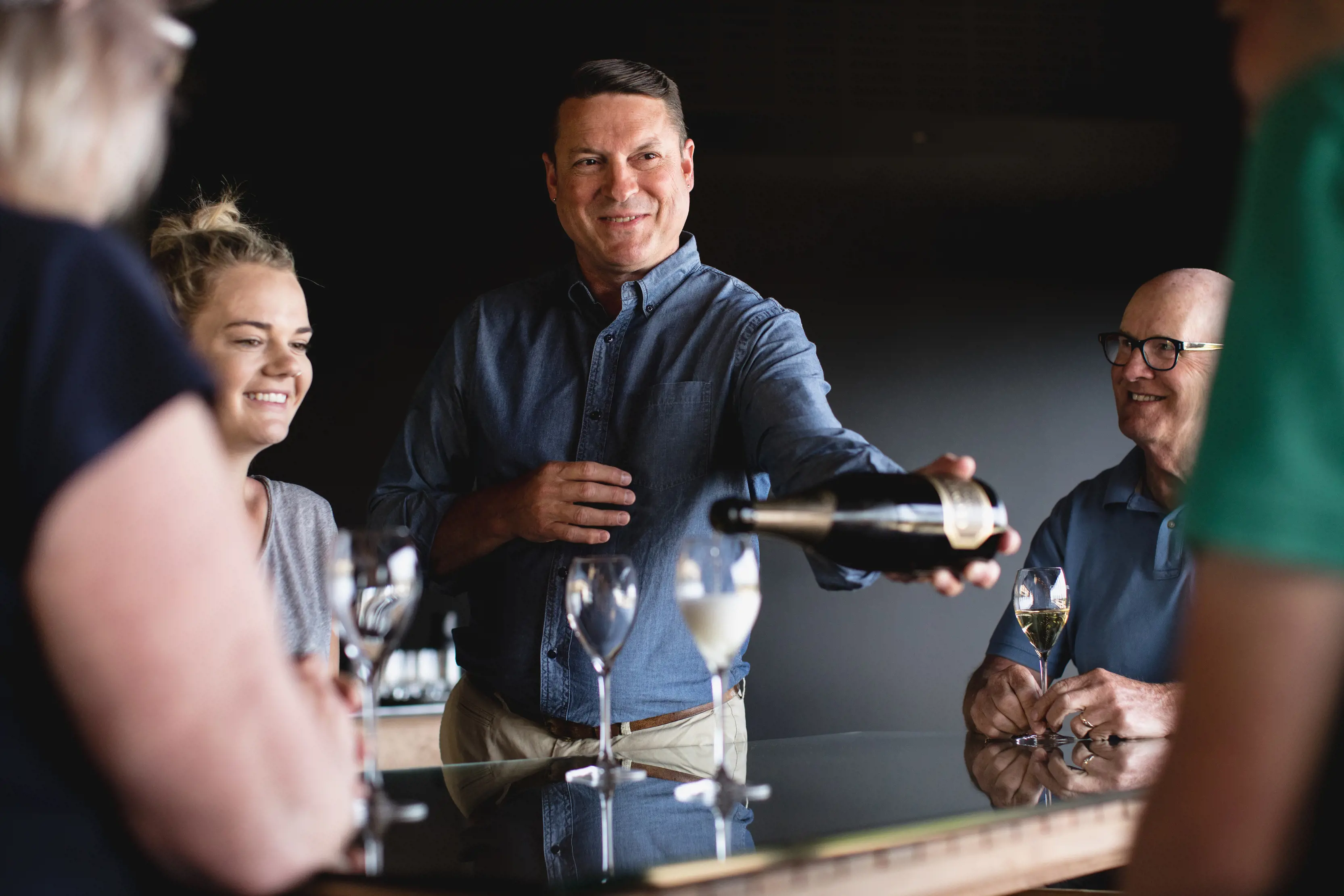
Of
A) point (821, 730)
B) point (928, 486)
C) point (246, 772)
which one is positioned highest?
point (928, 486)

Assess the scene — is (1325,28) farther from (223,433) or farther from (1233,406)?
(223,433)

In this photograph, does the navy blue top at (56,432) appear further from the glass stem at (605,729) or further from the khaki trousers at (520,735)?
the khaki trousers at (520,735)

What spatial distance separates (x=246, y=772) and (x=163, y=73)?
0.45 meters

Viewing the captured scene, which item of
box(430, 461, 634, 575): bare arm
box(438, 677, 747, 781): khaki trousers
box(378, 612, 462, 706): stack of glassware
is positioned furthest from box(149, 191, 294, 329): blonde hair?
box(378, 612, 462, 706): stack of glassware

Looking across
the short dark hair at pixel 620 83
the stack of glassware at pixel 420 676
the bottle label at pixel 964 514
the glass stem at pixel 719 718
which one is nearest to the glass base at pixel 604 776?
the glass stem at pixel 719 718

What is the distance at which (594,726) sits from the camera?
1941mm

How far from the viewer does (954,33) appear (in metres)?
3.89

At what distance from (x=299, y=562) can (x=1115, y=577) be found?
1502mm

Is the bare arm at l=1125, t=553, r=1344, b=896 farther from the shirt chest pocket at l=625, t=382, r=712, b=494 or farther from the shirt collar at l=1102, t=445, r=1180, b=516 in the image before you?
the shirt collar at l=1102, t=445, r=1180, b=516

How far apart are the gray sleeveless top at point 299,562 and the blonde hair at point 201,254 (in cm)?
37

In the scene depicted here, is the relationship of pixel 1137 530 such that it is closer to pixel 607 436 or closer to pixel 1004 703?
pixel 1004 703

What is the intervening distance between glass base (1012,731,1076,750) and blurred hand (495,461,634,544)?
0.67 m

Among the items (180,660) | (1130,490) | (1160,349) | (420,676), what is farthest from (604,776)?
(420,676)

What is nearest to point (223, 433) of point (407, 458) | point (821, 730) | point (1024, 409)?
point (407, 458)
